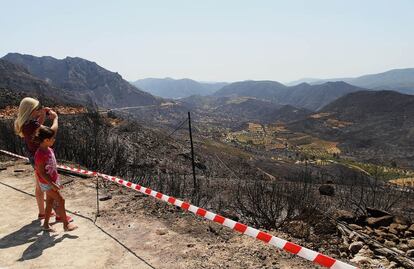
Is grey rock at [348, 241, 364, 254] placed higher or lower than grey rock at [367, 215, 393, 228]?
higher

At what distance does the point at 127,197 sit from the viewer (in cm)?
838

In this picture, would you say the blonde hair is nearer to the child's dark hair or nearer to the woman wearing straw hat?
the woman wearing straw hat

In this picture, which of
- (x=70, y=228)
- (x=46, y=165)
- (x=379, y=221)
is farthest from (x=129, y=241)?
(x=379, y=221)

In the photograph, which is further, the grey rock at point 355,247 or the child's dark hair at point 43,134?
the grey rock at point 355,247

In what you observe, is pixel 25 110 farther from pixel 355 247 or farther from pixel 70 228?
pixel 355 247

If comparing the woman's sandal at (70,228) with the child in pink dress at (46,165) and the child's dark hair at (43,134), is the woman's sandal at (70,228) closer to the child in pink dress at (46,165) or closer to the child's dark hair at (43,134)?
the child in pink dress at (46,165)

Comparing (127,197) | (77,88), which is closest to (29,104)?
(127,197)

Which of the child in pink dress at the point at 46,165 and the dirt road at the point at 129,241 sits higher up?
the child in pink dress at the point at 46,165

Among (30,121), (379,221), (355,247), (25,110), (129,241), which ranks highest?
(25,110)

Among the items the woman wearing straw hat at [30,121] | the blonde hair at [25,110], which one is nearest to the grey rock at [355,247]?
the woman wearing straw hat at [30,121]

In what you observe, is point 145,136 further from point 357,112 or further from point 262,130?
point 357,112

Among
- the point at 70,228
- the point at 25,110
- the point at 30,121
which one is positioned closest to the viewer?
the point at 25,110

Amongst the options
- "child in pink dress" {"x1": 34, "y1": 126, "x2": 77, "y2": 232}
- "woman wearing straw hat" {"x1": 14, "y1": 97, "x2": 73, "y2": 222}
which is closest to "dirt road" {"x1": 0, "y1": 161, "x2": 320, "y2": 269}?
"child in pink dress" {"x1": 34, "y1": 126, "x2": 77, "y2": 232}

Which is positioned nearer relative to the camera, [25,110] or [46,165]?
[25,110]
